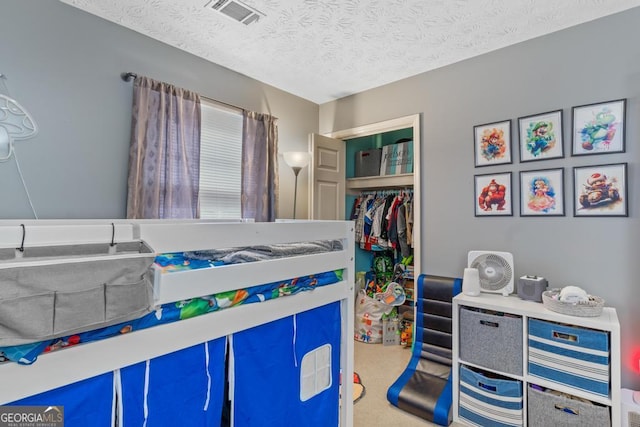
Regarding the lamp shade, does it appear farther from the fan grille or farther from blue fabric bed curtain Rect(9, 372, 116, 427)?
blue fabric bed curtain Rect(9, 372, 116, 427)

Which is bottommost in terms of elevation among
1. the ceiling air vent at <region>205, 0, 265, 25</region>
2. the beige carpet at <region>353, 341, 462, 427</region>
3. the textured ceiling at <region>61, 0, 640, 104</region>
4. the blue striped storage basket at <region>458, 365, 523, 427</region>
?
the beige carpet at <region>353, 341, 462, 427</region>

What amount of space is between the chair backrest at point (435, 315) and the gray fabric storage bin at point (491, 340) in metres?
0.34

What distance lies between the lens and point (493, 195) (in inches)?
95.5

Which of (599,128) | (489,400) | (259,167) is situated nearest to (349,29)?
(259,167)

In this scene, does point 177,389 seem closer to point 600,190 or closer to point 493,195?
point 493,195

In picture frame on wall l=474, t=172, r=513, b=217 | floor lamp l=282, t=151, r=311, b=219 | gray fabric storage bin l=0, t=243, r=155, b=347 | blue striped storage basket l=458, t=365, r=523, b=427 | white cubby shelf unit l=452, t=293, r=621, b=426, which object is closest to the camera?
gray fabric storage bin l=0, t=243, r=155, b=347

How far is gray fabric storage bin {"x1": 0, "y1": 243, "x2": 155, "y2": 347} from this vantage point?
645 mm

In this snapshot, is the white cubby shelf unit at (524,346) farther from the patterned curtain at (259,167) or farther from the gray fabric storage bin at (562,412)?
the patterned curtain at (259,167)

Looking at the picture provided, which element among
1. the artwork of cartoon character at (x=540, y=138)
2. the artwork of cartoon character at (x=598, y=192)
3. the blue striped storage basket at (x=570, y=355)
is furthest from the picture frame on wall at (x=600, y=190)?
the blue striped storage basket at (x=570, y=355)

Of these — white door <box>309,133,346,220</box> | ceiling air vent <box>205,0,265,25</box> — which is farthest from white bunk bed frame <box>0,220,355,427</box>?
white door <box>309,133,346,220</box>

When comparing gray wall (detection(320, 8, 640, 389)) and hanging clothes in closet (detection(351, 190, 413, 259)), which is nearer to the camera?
gray wall (detection(320, 8, 640, 389))

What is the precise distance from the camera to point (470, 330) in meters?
2.07

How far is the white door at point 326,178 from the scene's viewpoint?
327cm

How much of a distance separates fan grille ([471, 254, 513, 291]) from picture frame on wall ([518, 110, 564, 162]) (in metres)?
0.78
